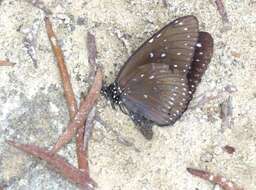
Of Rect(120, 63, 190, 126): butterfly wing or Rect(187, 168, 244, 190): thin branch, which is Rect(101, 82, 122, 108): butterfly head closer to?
Rect(120, 63, 190, 126): butterfly wing

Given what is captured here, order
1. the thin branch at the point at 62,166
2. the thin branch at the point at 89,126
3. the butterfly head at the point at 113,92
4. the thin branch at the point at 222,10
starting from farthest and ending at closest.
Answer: the thin branch at the point at 222,10, the butterfly head at the point at 113,92, the thin branch at the point at 89,126, the thin branch at the point at 62,166

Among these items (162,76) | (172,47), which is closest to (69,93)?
(162,76)

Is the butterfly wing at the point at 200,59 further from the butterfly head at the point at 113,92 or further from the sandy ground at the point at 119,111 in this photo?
the butterfly head at the point at 113,92

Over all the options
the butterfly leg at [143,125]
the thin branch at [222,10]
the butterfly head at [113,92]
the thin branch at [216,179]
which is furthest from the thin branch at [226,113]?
the butterfly head at [113,92]

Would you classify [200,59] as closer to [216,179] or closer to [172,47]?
[172,47]

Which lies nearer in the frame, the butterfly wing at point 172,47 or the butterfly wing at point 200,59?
the butterfly wing at point 172,47

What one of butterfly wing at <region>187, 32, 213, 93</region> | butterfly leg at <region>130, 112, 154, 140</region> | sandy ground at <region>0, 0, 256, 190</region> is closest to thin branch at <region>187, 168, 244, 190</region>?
sandy ground at <region>0, 0, 256, 190</region>
